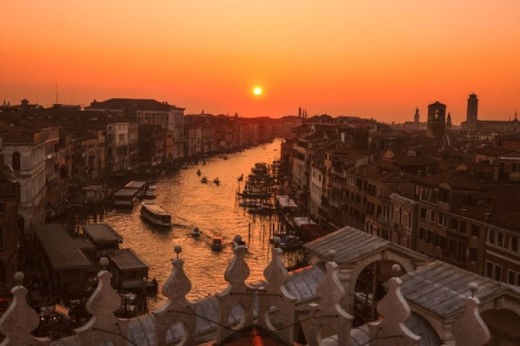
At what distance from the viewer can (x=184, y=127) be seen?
299 ft

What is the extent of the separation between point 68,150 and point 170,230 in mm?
13203

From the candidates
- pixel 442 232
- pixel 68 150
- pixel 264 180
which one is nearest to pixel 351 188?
pixel 442 232

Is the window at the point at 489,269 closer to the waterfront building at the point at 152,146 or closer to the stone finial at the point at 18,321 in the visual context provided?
the stone finial at the point at 18,321

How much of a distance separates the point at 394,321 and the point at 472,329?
53 centimetres

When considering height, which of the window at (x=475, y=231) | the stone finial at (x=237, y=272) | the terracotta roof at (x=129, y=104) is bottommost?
the window at (x=475, y=231)

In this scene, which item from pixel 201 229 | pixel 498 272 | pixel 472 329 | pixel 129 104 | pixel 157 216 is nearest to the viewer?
pixel 472 329

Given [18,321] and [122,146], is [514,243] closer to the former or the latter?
[18,321]

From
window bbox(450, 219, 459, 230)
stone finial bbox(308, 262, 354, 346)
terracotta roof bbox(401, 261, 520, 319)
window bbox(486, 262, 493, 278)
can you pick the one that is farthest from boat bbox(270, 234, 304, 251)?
stone finial bbox(308, 262, 354, 346)

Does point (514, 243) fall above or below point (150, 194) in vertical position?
above

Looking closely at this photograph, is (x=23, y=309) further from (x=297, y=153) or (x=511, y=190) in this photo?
(x=297, y=153)

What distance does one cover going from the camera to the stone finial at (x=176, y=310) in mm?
4273

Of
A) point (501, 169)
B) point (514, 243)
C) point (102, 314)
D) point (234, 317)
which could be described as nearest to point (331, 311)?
point (234, 317)

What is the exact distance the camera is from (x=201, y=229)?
30.4 meters

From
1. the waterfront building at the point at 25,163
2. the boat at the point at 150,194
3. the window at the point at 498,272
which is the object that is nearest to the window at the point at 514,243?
the window at the point at 498,272
